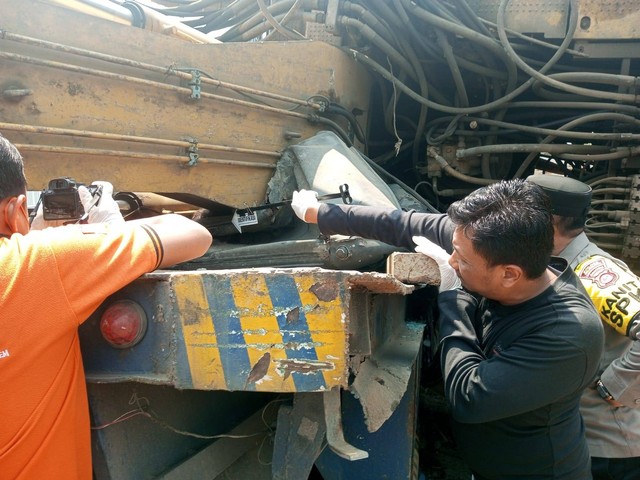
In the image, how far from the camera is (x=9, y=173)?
125cm

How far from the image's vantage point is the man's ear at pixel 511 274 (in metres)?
1.52

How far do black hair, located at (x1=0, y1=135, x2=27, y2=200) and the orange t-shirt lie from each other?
14cm

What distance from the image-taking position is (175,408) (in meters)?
1.58

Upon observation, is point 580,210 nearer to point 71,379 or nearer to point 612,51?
point 71,379

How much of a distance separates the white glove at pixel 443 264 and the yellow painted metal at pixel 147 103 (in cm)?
120

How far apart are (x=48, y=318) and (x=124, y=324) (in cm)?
21

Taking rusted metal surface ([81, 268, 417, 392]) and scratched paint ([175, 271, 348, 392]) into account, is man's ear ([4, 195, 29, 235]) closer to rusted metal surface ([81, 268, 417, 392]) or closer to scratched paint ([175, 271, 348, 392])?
rusted metal surface ([81, 268, 417, 392])

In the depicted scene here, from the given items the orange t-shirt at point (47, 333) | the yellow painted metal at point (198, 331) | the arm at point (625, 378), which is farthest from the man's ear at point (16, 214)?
the arm at point (625, 378)

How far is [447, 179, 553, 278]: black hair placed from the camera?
1488 mm

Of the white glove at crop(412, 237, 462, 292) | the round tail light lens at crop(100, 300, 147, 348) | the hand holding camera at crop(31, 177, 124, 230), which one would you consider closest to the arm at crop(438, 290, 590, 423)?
the white glove at crop(412, 237, 462, 292)

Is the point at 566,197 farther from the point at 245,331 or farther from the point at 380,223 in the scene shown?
the point at 245,331

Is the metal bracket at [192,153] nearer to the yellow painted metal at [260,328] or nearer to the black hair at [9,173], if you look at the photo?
the black hair at [9,173]

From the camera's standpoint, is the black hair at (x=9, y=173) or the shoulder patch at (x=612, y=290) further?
the shoulder patch at (x=612, y=290)

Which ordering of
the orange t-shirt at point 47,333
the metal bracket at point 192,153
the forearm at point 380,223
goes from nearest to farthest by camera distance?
the orange t-shirt at point 47,333, the forearm at point 380,223, the metal bracket at point 192,153
